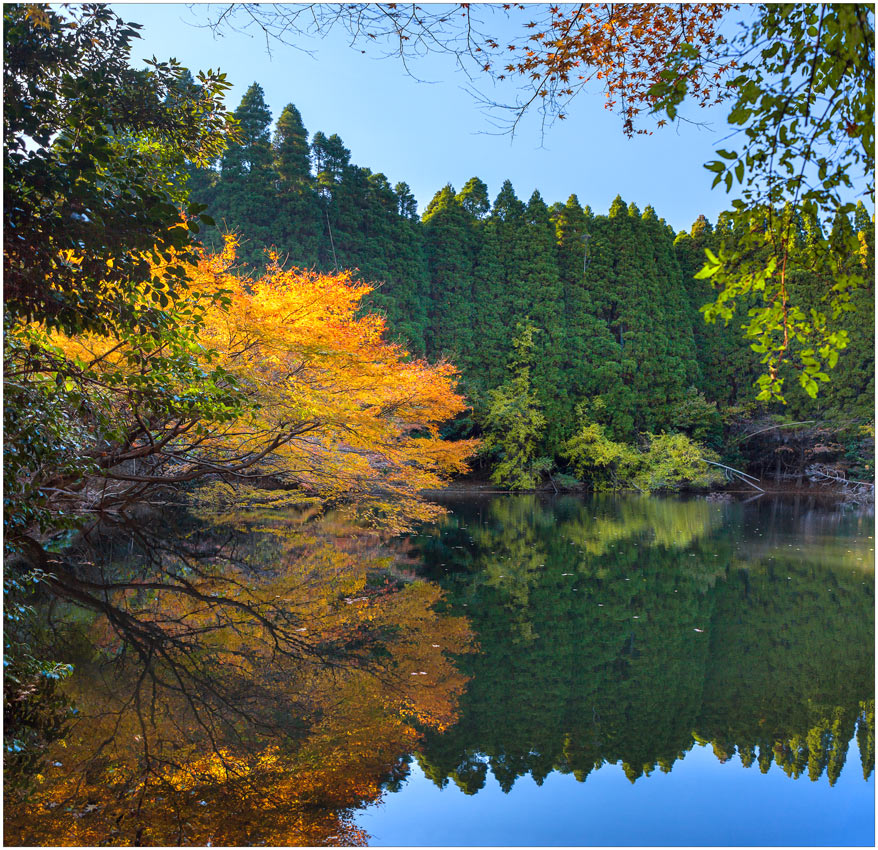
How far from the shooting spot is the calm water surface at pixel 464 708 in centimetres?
247

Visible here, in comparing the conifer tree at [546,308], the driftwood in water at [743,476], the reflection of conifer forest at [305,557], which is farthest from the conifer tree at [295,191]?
the driftwood in water at [743,476]

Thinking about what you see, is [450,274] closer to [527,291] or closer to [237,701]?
[527,291]

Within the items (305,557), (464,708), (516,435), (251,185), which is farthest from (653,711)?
(251,185)

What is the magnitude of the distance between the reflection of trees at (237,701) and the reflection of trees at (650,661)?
1.20ft

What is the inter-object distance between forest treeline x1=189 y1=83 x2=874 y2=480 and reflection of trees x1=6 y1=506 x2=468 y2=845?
13.7 meters

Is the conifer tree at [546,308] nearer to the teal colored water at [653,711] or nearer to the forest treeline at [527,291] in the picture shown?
the forest treeline at [527,291]

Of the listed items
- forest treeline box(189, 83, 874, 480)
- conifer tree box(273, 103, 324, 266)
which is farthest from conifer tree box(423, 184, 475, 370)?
conifer tree box(273, 103, 324, 266)

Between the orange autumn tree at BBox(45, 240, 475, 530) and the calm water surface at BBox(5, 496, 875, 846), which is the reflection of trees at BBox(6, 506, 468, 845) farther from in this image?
the orange autumn tree at BBox(45, 240, 475, 530)

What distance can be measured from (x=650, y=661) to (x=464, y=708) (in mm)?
1537

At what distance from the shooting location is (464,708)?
3.38 meters

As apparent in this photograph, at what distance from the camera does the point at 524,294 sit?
22297 millimetres

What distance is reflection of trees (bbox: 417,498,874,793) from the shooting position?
3.05 meters

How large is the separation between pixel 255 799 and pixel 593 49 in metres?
3.31

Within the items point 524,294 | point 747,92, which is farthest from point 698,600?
point 524,294
